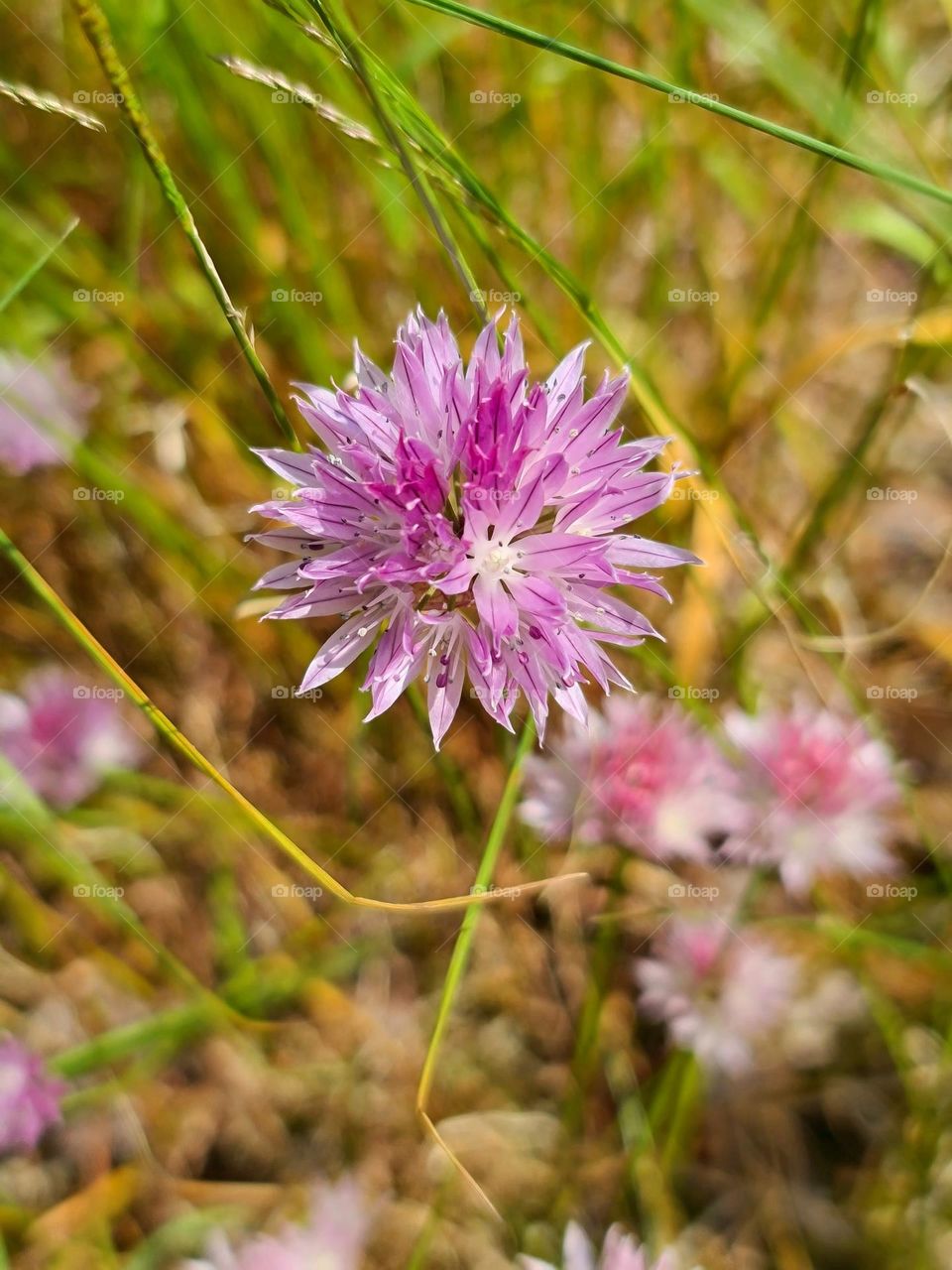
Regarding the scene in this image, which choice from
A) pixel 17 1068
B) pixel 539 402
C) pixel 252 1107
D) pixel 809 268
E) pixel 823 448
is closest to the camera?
pixel 539 402

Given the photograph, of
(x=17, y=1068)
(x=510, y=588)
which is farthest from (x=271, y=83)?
(x=17, y=1068)

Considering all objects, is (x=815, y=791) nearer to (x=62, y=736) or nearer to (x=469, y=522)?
(x=469, y=522)

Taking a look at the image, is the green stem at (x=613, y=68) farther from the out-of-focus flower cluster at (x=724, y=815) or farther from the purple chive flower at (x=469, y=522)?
the out-of-focus flower cluster at (x=724, y=815)

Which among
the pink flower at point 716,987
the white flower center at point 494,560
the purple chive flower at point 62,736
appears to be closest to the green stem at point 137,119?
the white flower center at point 494,560

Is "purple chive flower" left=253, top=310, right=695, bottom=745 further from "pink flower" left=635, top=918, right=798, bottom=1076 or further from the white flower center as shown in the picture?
"pink flower" left=635, top=918, right=798, bottom=1076

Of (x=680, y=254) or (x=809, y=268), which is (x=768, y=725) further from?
(x=680, y=254)

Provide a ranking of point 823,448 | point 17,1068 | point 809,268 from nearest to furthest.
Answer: point 17,1068
point 809,268
point 823,448
